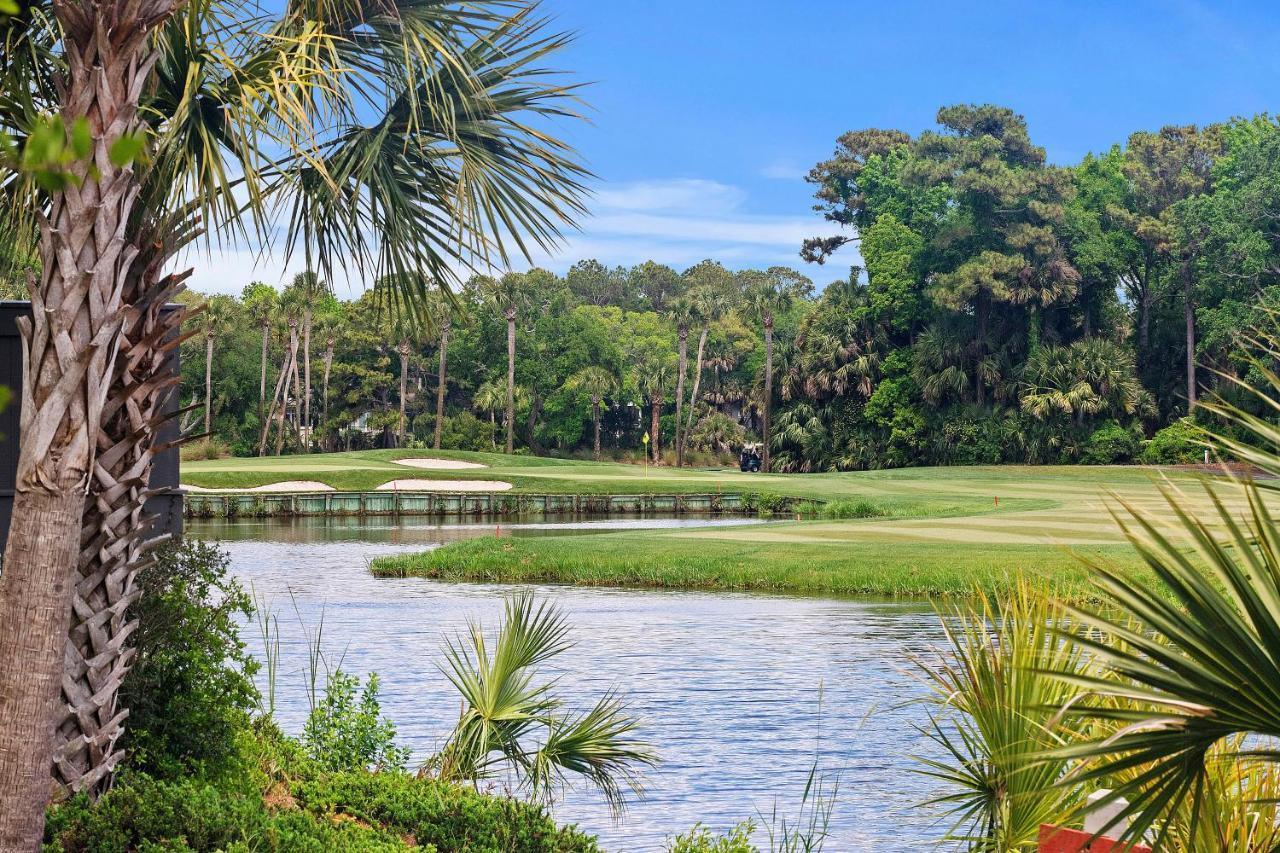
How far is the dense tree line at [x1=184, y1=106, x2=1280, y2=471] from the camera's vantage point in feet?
247

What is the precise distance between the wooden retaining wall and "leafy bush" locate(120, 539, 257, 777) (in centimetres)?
4667

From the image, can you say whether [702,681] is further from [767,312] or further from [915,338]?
[915,338]

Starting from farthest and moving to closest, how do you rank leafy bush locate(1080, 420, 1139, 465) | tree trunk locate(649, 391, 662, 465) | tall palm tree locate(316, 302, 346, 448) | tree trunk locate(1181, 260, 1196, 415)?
tree trunk locate(649, 391, 662, 465) → tall palm tree locate(316, 302, 346, 448) → tree trunk locate(1181, 260, 1196, 415) → leafy bush locate(1080, 420, 1139, 465)

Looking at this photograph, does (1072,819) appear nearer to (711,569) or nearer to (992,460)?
(711,569)

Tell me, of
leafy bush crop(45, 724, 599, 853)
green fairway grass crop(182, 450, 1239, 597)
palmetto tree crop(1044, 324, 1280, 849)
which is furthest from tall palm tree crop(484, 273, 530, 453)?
palmetto tree crop(1044, 324, 1280, 849)

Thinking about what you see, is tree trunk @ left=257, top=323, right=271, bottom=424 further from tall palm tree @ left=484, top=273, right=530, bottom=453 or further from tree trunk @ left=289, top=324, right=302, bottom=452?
tall palm tree @ left=484, top=273, right=530, bottom=453

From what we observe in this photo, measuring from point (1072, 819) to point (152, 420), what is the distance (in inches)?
214

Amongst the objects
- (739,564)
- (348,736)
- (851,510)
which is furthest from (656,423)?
(348,736)

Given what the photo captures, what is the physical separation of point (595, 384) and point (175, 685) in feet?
282

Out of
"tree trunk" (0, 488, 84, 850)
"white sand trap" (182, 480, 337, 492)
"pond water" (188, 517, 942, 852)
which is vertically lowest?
"pond water" (188, 517, 942, 852)

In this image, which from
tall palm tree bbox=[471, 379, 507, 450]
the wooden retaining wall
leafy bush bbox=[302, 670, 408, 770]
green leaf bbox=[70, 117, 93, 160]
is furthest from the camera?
tall palm tree bbox=[471, 379, 507, 450]

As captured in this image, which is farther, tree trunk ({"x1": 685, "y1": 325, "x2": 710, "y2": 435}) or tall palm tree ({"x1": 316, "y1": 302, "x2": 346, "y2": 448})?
tree trunk ({"x1": 685, "y1": 325, "x2": 710, "y2": 435})

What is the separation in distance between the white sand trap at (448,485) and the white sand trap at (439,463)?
15.3 feet

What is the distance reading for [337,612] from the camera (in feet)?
87.2
